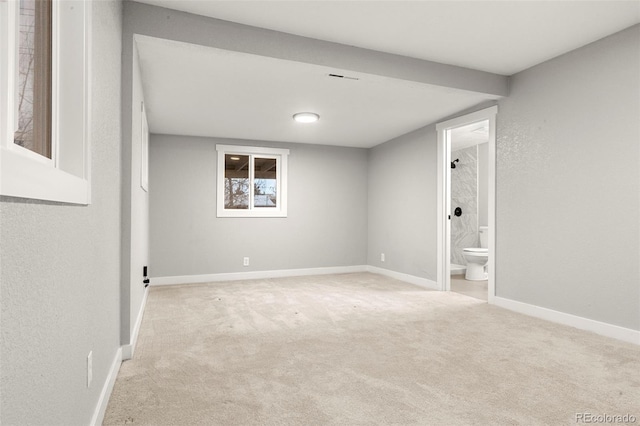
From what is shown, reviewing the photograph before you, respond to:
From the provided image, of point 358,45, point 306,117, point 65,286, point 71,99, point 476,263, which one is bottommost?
point 476,263

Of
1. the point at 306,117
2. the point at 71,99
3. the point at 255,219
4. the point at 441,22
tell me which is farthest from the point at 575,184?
the point at 255,219

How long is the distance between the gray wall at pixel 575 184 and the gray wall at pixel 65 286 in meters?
3.40

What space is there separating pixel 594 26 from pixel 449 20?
1.09 meters

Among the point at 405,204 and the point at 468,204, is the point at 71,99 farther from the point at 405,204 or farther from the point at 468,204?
the point at 468,204

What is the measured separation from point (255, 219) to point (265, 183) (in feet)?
2.00

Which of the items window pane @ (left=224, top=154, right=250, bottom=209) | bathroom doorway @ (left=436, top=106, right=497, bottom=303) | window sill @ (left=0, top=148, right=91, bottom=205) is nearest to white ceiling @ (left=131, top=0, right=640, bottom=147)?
bathroom doorway @ (left=436, top=106, right=497, bottom=303)

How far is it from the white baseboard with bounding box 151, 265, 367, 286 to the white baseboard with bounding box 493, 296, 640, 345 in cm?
278

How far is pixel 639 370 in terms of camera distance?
2250 mm

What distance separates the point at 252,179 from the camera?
5832 millimetres

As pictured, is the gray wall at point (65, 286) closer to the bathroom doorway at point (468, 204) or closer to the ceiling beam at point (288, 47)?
the ceiling beam at point (288, 47)

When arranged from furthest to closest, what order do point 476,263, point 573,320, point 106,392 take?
point 476,263 < point 573,320 < point 106,392

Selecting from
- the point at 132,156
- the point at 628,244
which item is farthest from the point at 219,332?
the point at 628,244

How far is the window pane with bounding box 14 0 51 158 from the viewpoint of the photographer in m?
1.06

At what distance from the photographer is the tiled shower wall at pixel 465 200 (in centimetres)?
659
